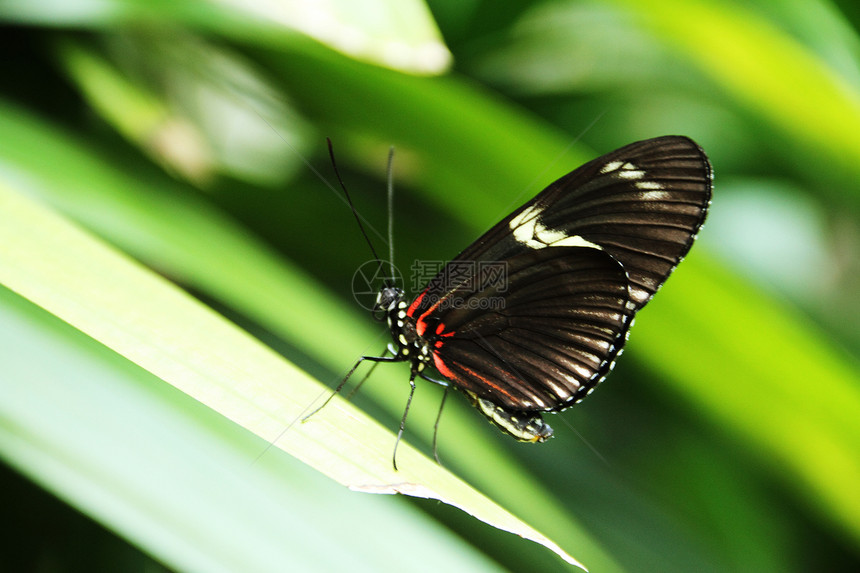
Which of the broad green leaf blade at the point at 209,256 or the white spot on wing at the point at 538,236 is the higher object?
the white spot on wing at the point at 538,236

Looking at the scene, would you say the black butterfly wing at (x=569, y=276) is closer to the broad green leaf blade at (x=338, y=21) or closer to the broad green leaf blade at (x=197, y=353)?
the broad green leaf blade at (x=338, y=21)

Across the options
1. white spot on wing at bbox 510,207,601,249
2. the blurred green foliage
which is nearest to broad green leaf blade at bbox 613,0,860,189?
the blurred green foliage

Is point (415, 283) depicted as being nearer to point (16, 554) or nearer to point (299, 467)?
point (299, 467)

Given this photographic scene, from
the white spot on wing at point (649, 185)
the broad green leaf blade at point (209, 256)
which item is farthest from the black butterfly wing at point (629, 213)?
the broad green leaf blade at point (209, 256)

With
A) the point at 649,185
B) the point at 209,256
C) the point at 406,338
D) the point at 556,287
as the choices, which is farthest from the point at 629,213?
the point at 209,256

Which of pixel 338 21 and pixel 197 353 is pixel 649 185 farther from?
pixel 197 353
